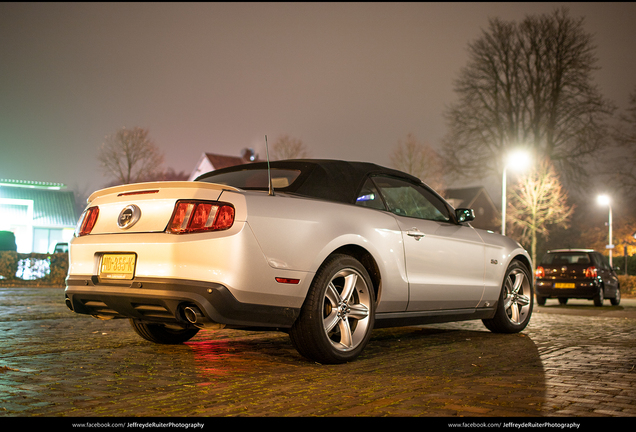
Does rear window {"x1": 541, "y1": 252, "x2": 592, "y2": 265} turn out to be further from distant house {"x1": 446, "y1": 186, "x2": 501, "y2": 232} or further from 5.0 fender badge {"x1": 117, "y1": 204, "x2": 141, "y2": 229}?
distant house {"x1": 446, "y1": 186, "x2": 501, "y2": 232}

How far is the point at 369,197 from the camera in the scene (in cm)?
592

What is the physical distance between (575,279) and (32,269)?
59.2ft

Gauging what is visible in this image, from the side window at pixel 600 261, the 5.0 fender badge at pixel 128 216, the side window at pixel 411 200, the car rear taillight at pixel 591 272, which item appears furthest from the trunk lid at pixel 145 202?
the side window at pixel 600 261

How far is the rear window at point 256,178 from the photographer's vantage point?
5.62m

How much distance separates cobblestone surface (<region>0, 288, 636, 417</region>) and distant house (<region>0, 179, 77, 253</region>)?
117 feet

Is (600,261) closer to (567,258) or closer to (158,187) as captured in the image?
(567,258)

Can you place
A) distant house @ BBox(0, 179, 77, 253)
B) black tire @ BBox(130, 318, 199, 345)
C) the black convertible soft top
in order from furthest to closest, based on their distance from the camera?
distant house @ BBox(0, 179, 77, 253), black tire @ BBox(130, 318, 199, 345), the black convertible soft top

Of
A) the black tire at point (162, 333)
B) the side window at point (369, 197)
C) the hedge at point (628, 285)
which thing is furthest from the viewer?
the hedge at point (628, 285)

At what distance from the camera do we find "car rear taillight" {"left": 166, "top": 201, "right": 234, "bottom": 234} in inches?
179

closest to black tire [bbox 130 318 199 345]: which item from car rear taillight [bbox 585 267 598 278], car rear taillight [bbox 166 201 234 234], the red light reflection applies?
the red light reflection

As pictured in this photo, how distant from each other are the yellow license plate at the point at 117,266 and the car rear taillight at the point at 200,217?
398 millimetres

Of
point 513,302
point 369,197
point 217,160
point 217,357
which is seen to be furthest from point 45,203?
point 369,197

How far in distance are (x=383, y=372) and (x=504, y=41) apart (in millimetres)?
37797

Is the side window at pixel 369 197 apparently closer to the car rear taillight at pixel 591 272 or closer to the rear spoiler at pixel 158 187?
the rear spoiler at pixel 158 187
